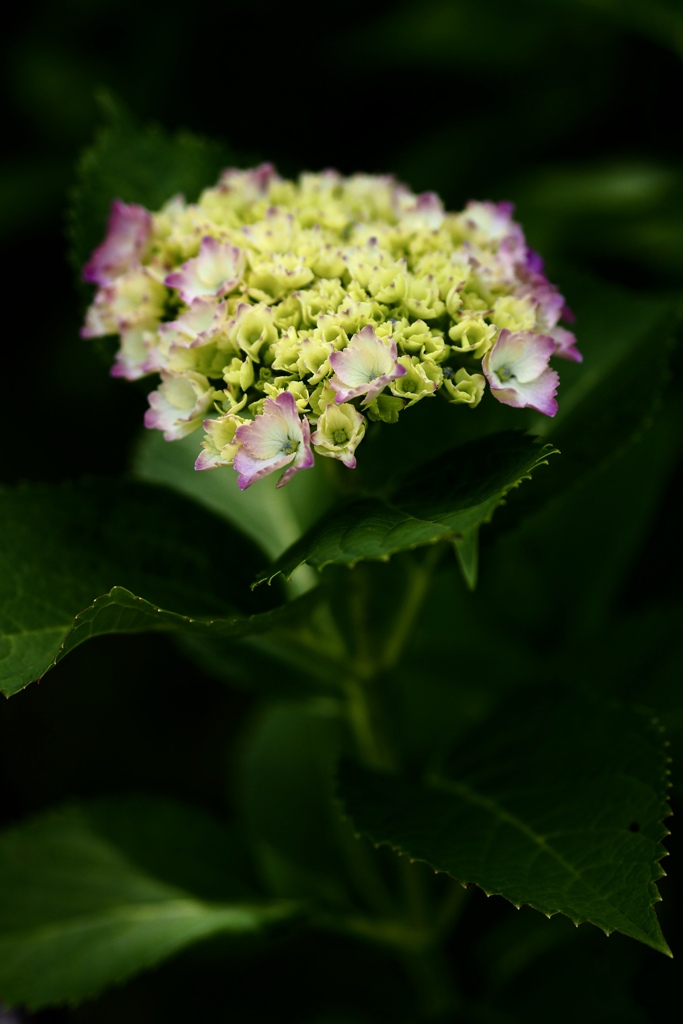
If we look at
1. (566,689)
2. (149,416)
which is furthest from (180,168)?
(566,689)

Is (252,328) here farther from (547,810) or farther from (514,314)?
(547,810)

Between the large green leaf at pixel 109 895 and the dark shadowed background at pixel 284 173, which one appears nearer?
the large green leaf at pixel 109 895

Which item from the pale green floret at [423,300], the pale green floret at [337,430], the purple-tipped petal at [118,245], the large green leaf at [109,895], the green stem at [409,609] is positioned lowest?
the large green leaf at [109,895]

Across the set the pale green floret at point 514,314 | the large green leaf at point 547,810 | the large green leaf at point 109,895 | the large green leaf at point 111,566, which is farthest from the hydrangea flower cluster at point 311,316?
the large green leaf at point 109,895

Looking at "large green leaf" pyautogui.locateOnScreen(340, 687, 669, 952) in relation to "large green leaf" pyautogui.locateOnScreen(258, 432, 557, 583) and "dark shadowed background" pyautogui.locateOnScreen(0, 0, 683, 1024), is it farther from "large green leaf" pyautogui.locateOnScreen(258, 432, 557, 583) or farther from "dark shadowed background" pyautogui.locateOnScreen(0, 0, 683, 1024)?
"dark shadowed background" pyautogui.locateOnScreen(0, 0, 683, 1024)

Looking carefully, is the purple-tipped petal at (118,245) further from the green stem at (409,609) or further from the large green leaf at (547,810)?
the large green leaf at (547,810)

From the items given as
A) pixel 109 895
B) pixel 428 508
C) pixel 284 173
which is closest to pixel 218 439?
pixel 428 508

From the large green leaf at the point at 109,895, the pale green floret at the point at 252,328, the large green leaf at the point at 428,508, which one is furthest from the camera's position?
the large green leaf at the point at 109,895
